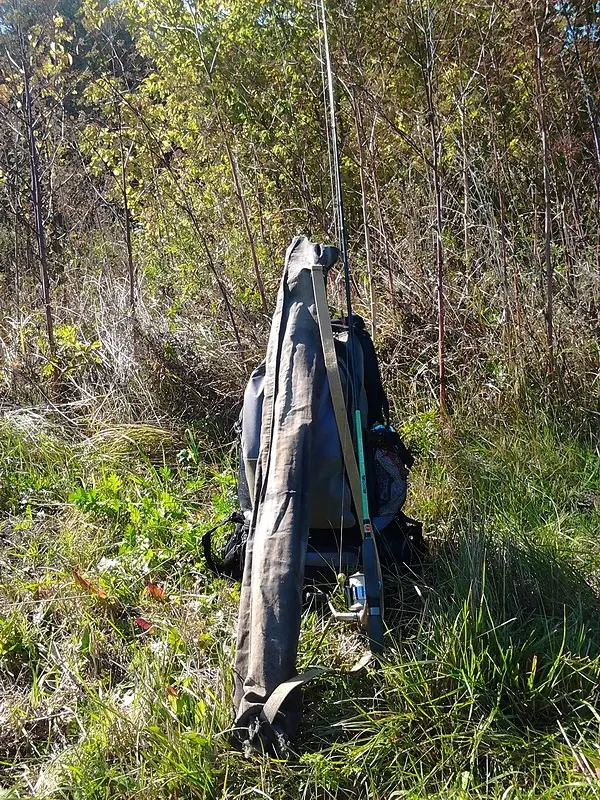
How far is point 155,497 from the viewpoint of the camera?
3.22m

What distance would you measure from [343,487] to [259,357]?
1.89 metres

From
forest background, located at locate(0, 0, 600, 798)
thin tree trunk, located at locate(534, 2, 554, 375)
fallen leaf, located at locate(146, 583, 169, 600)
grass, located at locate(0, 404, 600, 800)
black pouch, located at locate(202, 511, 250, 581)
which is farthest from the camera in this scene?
thin tree trunk, located at locate(534, 2, 554, 375)

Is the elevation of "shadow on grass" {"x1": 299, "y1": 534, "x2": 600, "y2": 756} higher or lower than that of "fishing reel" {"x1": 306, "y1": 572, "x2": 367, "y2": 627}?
lower

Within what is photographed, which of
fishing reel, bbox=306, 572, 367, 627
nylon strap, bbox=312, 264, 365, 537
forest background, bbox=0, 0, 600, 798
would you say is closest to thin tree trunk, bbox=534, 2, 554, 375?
forest background, bbox=0, 0, 600, 798

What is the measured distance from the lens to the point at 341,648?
7.13ft

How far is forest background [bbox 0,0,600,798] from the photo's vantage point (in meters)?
1.87

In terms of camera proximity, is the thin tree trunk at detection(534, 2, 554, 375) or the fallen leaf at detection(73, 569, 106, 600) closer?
the fallen leaf at detection(73, 569, 106, 600)

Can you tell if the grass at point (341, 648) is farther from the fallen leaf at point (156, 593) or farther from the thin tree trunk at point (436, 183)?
the thin tree trunk at point (436, 183)

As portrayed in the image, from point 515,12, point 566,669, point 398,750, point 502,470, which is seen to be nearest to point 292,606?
point 398,750

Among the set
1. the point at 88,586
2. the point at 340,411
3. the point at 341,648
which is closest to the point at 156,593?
the point at 88,586

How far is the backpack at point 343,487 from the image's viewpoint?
2.14m

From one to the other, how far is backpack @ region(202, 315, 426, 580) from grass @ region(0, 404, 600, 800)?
0.47 feet

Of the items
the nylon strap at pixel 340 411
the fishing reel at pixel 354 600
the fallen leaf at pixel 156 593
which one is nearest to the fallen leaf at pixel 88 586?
the fallen leaf at pixel 156 593

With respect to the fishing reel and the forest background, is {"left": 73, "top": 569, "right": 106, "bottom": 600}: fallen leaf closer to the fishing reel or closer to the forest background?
the forest background
